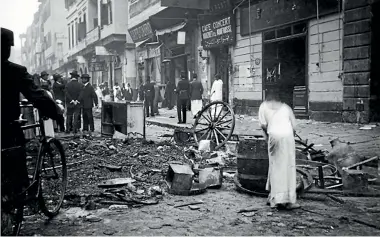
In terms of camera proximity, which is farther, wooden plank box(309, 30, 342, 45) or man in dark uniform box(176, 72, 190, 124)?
man in dark uniform box(176, 72, 190, 124)

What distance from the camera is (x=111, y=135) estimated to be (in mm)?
10312

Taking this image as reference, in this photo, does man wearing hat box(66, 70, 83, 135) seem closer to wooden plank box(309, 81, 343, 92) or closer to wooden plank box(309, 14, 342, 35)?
wooden plank box(309, 81, 343, 92)

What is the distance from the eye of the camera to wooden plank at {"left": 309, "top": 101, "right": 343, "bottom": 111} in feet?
37.2

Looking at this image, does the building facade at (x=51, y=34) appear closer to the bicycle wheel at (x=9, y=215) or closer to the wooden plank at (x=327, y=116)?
the wooden plank at (x=327, y=116)

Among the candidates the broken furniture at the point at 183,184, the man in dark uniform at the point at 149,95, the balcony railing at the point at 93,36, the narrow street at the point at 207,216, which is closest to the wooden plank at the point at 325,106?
the narrow street at the point at 207,216

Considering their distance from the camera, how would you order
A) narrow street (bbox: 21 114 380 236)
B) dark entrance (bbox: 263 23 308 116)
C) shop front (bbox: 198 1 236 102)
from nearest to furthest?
narrow street (bbox: 21 114 380 236), dark entrance (bbox: 263 23 308 116), shop front (bbox: 198 1 236 102)

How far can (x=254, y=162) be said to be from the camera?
501 centimetres

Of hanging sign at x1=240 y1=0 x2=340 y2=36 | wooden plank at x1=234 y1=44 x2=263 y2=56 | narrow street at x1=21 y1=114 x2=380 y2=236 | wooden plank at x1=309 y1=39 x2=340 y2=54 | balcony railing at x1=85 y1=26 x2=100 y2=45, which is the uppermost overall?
balcony railing at x1=85 y1=26 x2=100 y2=45

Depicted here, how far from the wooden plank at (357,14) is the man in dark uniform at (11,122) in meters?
9.57

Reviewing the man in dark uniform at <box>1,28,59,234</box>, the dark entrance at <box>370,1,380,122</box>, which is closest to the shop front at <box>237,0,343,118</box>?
the dark entrance at <box>370,1,380,122</box>

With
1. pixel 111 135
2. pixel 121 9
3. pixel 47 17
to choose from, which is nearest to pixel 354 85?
pixel 111 135

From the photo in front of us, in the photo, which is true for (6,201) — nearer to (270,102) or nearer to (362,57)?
(270,102)

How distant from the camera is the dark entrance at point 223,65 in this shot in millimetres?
17641

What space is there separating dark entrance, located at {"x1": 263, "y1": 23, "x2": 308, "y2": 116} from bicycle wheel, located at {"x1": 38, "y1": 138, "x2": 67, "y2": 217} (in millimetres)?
9520
